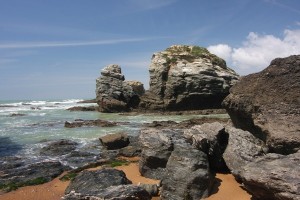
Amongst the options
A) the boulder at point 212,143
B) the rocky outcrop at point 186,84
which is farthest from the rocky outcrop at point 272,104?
the rocky outcrop at point 186,84

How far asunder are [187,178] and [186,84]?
114 feet

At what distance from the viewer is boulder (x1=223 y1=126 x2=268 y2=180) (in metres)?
10.6

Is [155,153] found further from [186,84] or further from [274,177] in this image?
[186,84]

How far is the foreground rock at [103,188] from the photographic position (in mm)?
8930

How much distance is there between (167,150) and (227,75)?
115 feet

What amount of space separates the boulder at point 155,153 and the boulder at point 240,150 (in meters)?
1.96

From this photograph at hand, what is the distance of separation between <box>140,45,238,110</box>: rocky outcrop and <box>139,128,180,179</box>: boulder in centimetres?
3161

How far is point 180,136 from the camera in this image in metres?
12.7

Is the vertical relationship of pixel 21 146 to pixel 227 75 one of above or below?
below

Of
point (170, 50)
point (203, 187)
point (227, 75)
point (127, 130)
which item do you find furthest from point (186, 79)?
point (203, 187)

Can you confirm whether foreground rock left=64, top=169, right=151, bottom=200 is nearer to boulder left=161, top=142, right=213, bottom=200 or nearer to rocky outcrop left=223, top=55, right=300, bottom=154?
boulder left=161, top=142, right=213, bottom=200

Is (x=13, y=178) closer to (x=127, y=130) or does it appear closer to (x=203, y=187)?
(x=203, y=187)

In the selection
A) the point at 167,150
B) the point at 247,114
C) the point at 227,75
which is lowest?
the point at 167,150

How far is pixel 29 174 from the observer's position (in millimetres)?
13914
